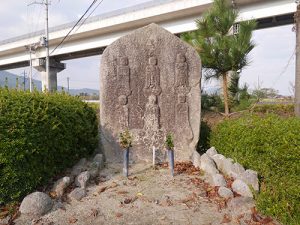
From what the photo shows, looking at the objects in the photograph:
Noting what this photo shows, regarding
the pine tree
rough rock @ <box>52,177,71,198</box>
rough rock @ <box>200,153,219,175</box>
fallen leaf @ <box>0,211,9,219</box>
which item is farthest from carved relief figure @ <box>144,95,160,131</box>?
fallen leaf @ <box>0,211,9,219</box>

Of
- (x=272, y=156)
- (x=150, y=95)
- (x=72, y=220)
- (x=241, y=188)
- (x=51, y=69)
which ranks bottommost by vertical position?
(x=72, y=220)

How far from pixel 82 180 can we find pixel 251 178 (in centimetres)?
222

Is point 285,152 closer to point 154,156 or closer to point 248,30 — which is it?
point 154,156

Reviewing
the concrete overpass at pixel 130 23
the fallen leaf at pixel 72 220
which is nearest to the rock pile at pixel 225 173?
the fallen leaf at pixel 72 220

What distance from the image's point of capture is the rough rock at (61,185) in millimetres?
3953

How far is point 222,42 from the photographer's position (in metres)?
7.08

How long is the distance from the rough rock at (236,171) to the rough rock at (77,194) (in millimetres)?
2004

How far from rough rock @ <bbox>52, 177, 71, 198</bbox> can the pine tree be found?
14.3 feet

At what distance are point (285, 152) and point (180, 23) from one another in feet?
40.7

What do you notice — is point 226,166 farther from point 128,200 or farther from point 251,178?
point 128,200

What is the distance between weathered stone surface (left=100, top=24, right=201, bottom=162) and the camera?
5488 millimetres

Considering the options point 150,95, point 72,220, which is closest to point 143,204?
point 72,220

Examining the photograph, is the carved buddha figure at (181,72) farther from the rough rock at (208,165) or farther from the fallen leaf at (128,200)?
the fallen leaf at (128,200)

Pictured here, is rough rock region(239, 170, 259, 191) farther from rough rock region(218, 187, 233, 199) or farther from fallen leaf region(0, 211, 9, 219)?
fallen leaf region(0, 211, 9, 219)
